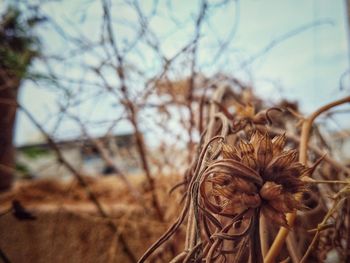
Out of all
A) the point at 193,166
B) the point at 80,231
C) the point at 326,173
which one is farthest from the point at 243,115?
the point at 80,231

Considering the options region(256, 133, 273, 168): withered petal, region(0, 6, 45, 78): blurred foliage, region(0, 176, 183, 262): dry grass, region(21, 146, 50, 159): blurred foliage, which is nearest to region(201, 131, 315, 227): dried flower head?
region(256, 133, 273, 168): withered petal

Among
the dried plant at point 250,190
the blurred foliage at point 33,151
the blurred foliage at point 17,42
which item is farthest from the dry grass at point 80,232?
the blurred foliage at point 33,151

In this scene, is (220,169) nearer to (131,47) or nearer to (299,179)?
(299,179)

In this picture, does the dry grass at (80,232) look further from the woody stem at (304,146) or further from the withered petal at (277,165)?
the withered petal at (277,165)

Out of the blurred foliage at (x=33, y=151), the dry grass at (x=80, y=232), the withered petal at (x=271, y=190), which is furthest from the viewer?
the blurred foliage at (x=33, y=151)

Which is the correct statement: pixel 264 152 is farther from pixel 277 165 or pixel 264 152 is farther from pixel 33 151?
pixel 33 151

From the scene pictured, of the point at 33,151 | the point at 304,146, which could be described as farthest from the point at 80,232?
the point at 33,151

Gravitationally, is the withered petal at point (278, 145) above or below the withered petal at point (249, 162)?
above

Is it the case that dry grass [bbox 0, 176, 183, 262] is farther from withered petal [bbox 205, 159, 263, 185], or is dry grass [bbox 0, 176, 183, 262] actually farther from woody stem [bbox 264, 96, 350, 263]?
withered petal [bbox 205, 159, 263, 185]
